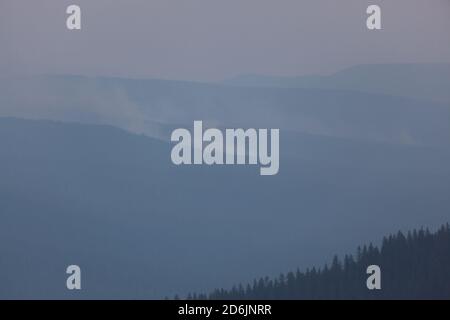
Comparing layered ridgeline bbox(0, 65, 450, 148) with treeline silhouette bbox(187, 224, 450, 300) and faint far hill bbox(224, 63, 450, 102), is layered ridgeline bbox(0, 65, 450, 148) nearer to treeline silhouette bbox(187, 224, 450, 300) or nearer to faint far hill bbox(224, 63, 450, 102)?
faint far hill bbox(224, 63, 450, 102)

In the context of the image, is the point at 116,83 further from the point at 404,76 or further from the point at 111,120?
the point at 404,76

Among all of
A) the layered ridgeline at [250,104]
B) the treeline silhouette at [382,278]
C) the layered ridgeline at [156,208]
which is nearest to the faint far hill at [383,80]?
the layered ridgeline at [250,104]

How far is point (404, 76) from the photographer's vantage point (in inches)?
330

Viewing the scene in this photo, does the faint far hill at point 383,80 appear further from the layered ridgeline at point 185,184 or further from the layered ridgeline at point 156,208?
the layered ridgeline at point 156,208

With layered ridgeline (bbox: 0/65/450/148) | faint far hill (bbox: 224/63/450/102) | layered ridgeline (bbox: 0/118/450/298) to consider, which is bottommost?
layered ridgeline (bbox: 0/118/450/298)

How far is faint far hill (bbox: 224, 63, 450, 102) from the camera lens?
835 centimetres

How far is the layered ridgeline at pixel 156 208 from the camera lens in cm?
836

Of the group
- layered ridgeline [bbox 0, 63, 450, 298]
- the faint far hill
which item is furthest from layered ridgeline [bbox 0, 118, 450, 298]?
the faint far hill

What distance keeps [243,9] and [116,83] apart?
33.7 inches

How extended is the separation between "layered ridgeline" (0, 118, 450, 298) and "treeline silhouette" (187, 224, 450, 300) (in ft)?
0.26

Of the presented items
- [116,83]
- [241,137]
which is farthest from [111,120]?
[241,137]

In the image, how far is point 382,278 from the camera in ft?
27.5

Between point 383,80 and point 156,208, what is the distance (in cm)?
152

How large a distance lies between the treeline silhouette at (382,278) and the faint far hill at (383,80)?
82cm
